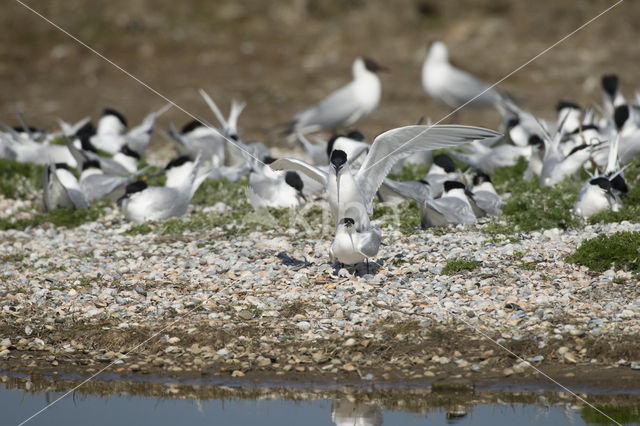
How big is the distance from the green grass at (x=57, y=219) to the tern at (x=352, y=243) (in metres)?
3.83

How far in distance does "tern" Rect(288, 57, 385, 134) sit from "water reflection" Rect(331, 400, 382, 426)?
766cm

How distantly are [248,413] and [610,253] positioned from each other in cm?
314

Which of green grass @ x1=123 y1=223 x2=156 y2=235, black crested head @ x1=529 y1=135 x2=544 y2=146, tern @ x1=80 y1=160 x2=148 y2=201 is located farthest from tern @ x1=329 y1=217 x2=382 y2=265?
tern @ x1=80 y1=160 x2=148 y2=201

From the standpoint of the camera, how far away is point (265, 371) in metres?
5.42

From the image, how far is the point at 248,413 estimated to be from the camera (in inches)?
194

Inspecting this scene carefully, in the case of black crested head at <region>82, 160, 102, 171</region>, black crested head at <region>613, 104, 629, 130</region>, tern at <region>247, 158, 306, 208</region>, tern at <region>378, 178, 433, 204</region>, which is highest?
black crested head at <region>613, 104, 629, 130</region>

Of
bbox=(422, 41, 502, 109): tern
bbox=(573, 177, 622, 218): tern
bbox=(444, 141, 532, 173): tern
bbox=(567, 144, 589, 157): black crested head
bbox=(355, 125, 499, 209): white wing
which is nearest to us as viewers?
bbox=(355, 125, 499, 209): white wing

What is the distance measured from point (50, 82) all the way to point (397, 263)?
49.6 feet

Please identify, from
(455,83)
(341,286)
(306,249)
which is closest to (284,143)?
(455,83)

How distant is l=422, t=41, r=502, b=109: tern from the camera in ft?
43.8

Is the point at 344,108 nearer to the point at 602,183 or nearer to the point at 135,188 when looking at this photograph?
the point at 135,188

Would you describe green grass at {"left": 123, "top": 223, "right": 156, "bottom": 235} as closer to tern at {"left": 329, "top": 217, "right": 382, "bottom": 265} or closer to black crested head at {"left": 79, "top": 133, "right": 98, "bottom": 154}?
tern at {"left": 329, "top": 217, "right": 382, "bottom": 265}

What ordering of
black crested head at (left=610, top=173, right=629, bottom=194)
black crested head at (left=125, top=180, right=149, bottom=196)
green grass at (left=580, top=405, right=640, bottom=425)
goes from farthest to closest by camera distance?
black crested head at (left=125, top=180, right=149, bottom=196) < black crested head at (left=610, top=173, right=629, bottom=194) < green grass at (left=580, top=405, right=640, bottom=425)

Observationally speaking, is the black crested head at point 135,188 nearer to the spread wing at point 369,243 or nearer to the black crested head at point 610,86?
the spread wing at point 369,243
